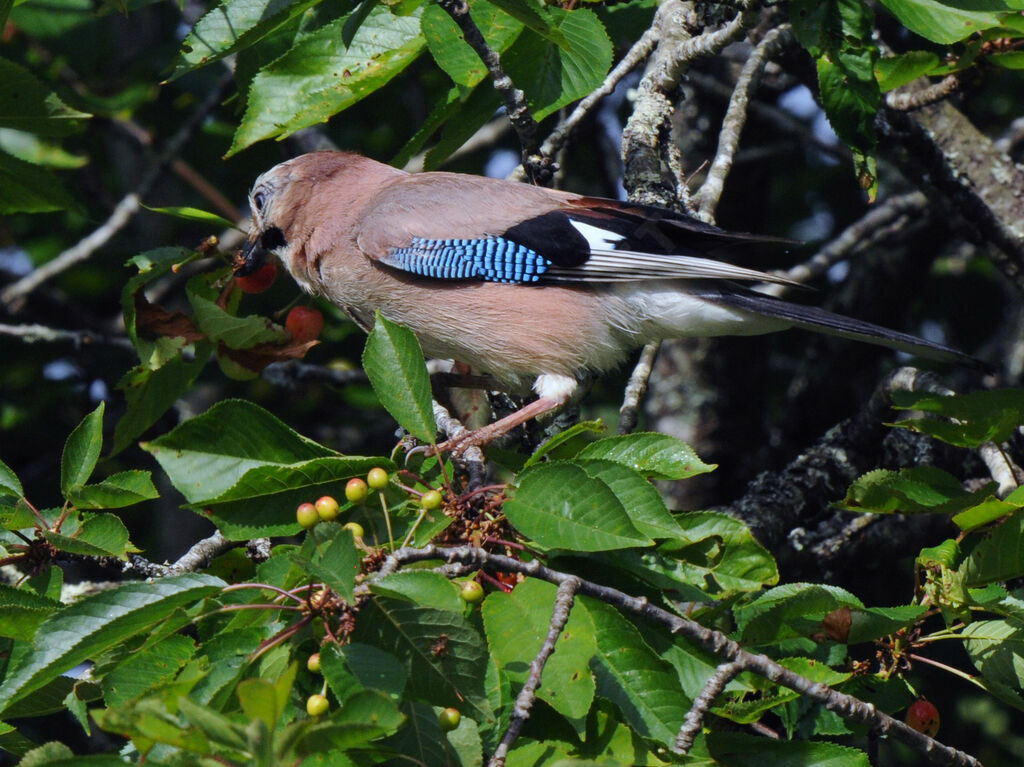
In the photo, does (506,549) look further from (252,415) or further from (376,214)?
(376,214)

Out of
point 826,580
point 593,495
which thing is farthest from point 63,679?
point 826,580

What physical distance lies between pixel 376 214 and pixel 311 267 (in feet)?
1.25

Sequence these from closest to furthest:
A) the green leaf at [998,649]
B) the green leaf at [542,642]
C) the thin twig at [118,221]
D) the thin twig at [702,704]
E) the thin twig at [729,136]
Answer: the green leaf at [542,642] < the thin twig at [702,704] < the green leaf at [998,649] < the thin twig at [729,136] < the thin twig at [118,221]

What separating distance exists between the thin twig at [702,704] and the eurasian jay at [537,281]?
1.69 meters

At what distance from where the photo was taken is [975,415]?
297 cm

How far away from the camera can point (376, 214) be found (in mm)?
4195

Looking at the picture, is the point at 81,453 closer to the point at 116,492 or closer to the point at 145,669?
the point at 116,492

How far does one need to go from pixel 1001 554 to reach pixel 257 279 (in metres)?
2.89

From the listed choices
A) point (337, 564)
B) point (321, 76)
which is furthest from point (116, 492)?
point (321, 76)

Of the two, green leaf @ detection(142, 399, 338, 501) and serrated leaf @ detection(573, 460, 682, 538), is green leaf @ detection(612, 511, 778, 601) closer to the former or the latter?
serrated leaf @ detection(573, 460, 682, 538)

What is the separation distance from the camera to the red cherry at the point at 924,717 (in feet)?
9.66

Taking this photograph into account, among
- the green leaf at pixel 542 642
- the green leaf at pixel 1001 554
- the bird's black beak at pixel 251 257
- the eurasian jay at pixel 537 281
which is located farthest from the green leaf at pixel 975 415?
the bird's black beak at pixel 251 257

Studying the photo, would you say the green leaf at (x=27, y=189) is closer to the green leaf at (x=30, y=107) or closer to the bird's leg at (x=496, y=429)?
the green leaf at (x=30, y=107)

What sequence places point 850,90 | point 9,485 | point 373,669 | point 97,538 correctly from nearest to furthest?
point 373,669 → point 97,538 → point 9,485 → point 850,90
